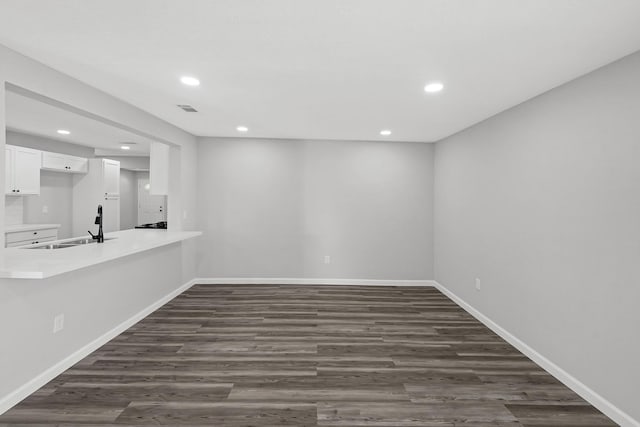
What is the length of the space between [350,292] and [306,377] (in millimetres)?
2481

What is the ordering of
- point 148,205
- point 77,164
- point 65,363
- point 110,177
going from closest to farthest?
1. point 65,363
2. point 77,164
3. point 110,177
4. point 148,205

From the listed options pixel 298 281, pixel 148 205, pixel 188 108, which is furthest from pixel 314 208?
pixel 148 205

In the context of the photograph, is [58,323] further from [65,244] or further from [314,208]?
[314,208]

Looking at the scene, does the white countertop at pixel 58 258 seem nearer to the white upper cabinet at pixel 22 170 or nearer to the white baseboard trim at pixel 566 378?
the white upper cabinet at pixel 22 170

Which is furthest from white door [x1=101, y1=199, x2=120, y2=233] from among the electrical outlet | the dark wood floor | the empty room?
the electrical outlet

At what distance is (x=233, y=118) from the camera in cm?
395

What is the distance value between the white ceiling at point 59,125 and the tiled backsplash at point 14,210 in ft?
3.50

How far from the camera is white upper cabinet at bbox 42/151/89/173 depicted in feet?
17.0

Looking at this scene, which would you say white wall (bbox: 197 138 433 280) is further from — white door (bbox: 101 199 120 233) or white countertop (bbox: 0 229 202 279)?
white door (bbox: 101 199 120 233)

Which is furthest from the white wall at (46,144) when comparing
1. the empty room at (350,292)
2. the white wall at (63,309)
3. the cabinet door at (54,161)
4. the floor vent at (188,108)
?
the floor vent at (188,108)

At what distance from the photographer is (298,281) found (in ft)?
17.7

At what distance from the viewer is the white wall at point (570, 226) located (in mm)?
2113

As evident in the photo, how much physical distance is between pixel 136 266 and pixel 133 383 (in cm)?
156

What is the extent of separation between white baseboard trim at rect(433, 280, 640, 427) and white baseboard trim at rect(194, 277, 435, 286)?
1502mm
